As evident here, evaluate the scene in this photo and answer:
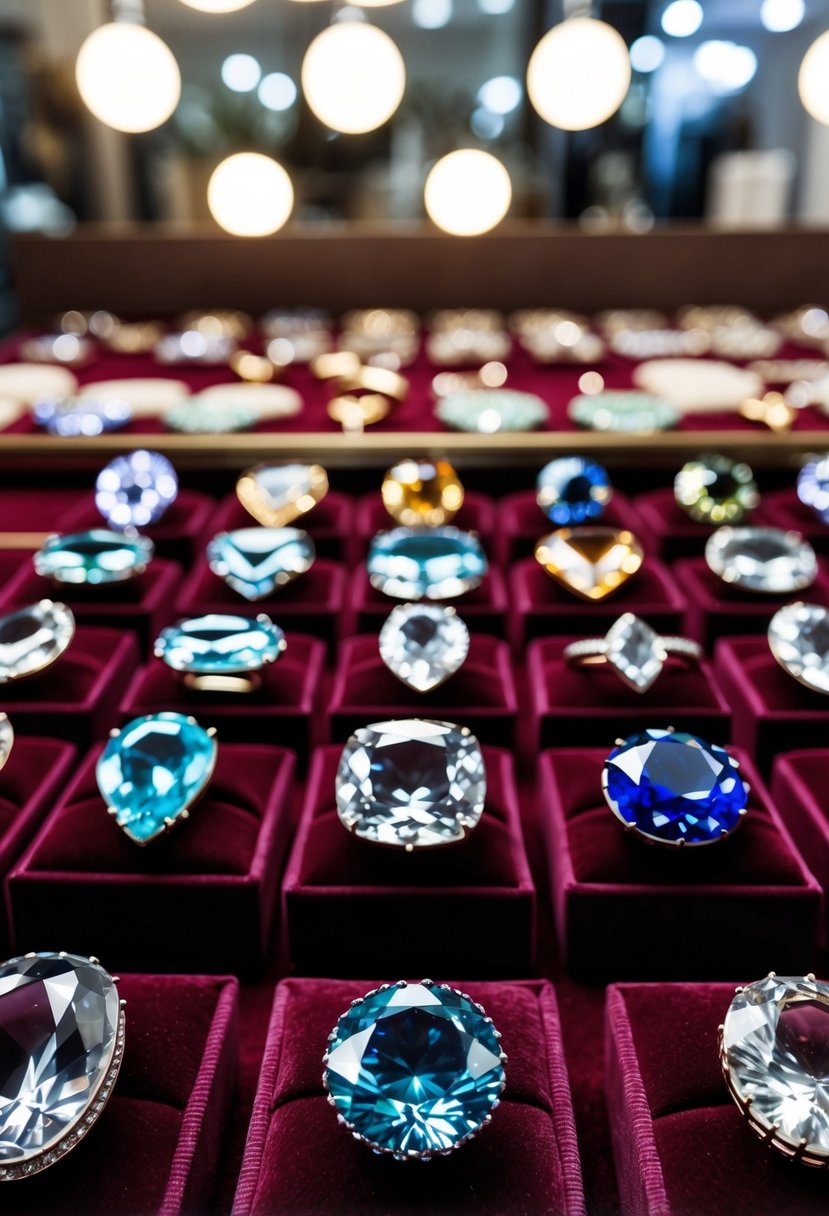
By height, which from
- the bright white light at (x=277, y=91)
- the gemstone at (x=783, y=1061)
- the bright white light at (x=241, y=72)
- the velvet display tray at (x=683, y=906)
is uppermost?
the bright white light at (x=241, y=72)

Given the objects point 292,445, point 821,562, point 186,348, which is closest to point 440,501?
point 292,445

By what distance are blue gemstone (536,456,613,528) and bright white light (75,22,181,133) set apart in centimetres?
90

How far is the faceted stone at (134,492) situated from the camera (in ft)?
3.64

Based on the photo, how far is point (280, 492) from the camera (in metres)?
1.12

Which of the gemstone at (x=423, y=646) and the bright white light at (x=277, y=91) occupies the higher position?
the bright white light at (x=277, y=91)

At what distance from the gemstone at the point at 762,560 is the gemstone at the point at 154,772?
0.57 metres

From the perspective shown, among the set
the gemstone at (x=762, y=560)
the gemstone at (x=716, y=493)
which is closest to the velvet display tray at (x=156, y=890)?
the gemstone at (x=762, y=560)

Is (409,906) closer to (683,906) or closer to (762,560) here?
(683,906)

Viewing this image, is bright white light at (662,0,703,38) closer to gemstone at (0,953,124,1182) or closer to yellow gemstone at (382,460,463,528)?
yellow gemstone at (382,460,463,528)

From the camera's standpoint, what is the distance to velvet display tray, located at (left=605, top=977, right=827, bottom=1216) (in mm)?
466

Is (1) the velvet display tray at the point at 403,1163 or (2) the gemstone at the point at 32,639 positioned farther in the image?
(2) the gemstone at the point at 32,639

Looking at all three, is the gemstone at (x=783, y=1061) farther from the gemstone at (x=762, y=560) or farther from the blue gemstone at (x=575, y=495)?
the blue gemstone at (x=575, y=495)

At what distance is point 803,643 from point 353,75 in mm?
1043

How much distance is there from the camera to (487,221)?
1729 millimetres
